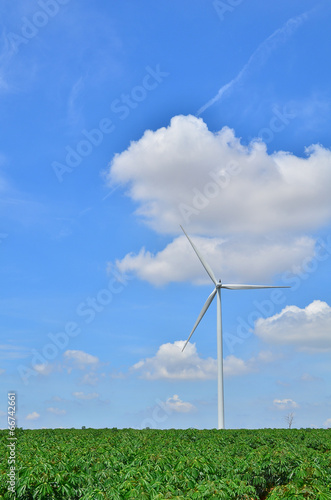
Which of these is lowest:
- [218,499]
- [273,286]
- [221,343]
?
[218,499]

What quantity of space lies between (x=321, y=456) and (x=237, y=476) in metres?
5.53

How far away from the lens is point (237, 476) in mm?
13727

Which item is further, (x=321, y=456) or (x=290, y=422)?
(x=290, y=422)

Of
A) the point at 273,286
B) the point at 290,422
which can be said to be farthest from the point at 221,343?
the point at 290,422

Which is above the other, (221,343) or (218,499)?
(221,343)

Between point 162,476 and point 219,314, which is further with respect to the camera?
point 219,314

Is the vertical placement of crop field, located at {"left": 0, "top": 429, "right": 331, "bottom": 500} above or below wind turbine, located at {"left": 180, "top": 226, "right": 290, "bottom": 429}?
below

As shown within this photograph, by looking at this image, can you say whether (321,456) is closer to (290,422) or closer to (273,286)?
(273,286)

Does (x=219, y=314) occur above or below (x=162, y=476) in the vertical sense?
above

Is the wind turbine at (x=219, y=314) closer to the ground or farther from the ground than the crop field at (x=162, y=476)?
farther from the ground

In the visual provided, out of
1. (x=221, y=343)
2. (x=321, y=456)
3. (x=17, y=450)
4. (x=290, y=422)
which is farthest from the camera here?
(x=290, y=422)

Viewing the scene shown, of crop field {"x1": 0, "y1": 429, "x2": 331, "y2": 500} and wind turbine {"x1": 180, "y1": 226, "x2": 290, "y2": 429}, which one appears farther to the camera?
wind turbine {"x1": 180, "y1": 226, "x2": 290, "y2": 429}

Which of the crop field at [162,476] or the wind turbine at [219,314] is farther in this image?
the wind turbine at [219,314]

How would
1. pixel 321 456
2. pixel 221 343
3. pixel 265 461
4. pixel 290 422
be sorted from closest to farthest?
pixel 265 461, pixel 321 456, pixel 221 343, pixel 290 422
